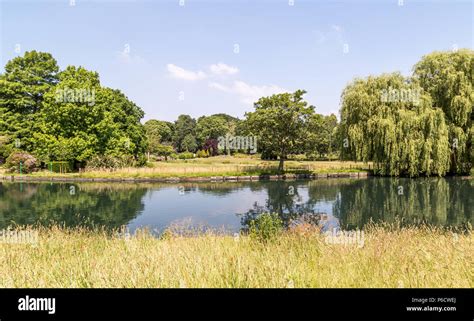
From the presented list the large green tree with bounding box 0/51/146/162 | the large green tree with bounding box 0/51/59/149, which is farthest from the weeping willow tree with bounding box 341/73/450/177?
the large green tree with bounding box 0/51/59/149

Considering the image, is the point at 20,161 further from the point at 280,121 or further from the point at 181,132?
the point at 181,132

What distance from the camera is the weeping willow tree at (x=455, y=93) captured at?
29.0 m

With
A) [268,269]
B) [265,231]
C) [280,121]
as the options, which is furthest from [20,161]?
[268,269]

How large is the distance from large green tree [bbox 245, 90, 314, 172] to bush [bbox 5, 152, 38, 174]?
24505 mm

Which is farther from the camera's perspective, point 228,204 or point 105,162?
point 105,162

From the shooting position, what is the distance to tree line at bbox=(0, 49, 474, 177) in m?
29.2

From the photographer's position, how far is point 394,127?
29.4m

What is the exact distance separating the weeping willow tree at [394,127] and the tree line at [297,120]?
0.10 meters

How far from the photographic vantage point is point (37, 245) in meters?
7.26

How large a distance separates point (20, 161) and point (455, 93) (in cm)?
4508

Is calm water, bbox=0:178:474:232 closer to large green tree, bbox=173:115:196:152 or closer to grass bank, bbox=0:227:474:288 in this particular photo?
grass bank, bbox=0:227:474:288
